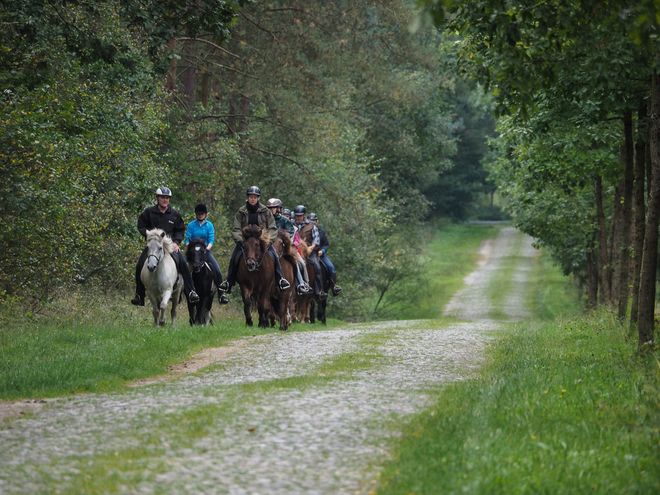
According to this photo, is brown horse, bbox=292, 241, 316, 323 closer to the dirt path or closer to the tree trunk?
the tree trunk

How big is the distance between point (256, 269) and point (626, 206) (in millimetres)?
7697

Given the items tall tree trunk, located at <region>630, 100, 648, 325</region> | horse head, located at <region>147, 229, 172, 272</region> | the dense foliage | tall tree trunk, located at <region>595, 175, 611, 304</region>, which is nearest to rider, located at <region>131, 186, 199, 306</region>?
horse head, located at <region>147, 229, 172, 272</region>

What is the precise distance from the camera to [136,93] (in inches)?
958

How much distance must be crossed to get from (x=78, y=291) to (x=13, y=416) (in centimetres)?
1257

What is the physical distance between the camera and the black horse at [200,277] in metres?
19.4

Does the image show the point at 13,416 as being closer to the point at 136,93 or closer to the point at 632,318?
the point at 632,318

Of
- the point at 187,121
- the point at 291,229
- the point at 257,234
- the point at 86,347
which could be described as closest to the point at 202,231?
the point at 257,234

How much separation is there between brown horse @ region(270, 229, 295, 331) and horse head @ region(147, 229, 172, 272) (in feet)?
10.1

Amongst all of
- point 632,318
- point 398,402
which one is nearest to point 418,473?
point 398,402

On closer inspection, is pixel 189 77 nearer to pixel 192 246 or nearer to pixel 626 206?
pixel 192 246

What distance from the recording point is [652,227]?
483 inches

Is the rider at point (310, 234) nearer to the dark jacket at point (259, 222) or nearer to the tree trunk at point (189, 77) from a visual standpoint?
the dark jacket at point (259, 222)

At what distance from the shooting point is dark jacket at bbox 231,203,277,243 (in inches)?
749

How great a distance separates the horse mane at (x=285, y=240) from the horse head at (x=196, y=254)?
1.88 meters
